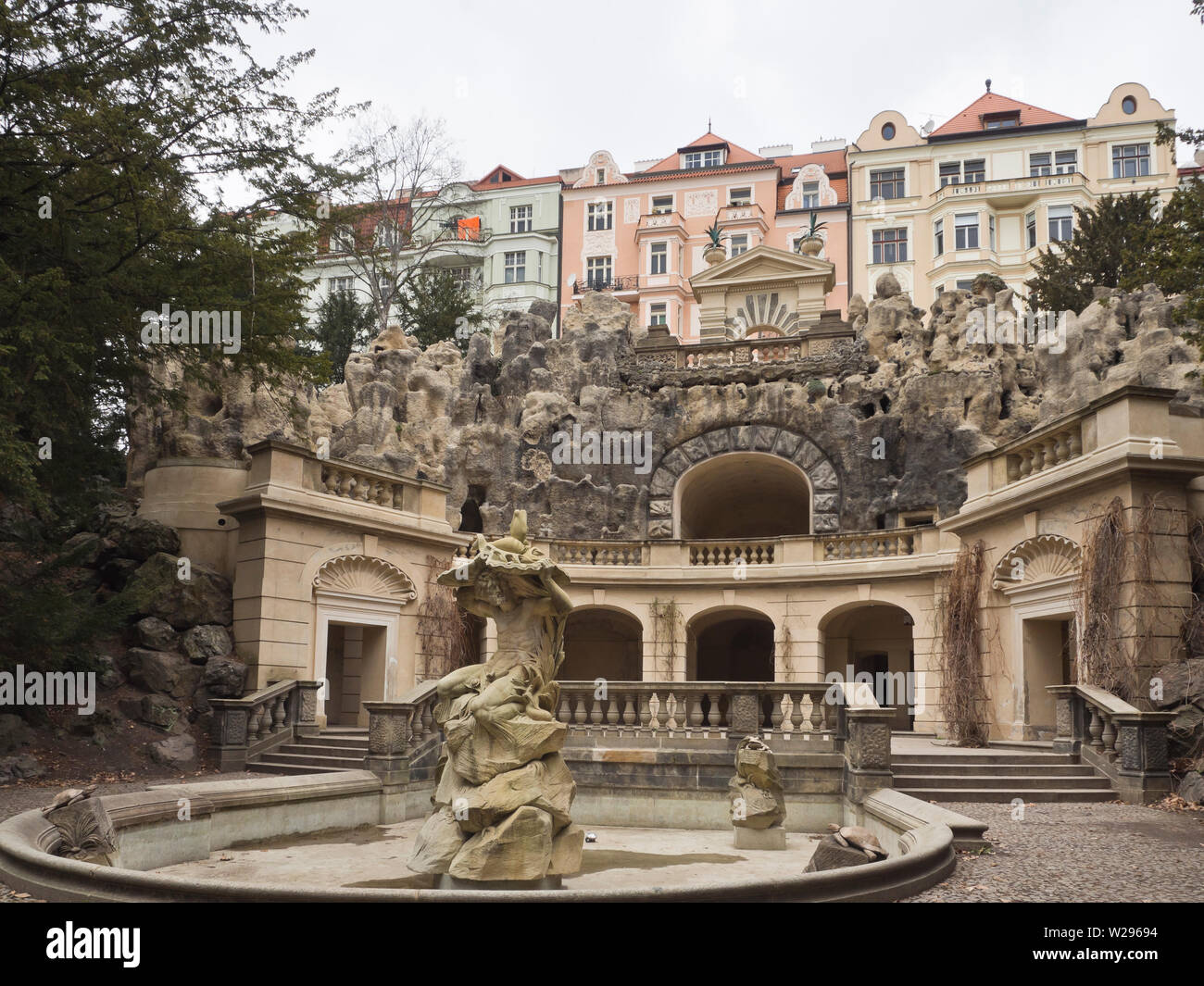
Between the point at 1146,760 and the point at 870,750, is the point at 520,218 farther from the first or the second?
the point at 1146,760

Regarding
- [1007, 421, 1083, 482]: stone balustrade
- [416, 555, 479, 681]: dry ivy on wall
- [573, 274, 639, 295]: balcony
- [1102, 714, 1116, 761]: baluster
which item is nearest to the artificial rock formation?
[416, 555, 479, 681]: dry ivy on wall

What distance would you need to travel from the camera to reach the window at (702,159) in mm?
49875

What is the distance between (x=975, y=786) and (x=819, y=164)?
42.1 m

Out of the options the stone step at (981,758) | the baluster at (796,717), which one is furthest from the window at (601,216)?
the stone step at (981,758)

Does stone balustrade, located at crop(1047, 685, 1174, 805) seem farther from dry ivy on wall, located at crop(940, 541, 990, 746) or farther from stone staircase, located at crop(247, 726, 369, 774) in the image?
stone staircase, located at crop(247, 726, 369, 774)

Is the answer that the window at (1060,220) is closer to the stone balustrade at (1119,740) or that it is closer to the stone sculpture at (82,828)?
the stone balustrade at (1119,740)

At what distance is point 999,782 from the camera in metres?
12.3

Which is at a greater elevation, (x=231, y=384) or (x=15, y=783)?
(x=231, y=384)

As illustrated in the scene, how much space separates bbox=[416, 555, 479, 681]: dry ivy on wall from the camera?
721 inches

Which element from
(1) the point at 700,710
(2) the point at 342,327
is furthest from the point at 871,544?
(2) the point at 342,327

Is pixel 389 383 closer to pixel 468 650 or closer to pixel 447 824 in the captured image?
pixel 468 650

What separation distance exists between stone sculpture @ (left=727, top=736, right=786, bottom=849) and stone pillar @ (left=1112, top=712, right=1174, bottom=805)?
15.0 feet
